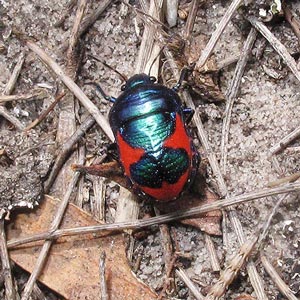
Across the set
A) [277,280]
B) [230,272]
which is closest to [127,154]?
[230,272]

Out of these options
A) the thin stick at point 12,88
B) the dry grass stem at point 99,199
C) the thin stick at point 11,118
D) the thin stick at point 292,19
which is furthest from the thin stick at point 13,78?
the thin stick at point 292,19

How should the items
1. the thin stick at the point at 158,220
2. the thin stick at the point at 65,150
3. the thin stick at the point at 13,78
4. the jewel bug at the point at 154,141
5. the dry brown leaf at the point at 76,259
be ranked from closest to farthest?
the jewel bug at the point at 154,141, the thin stick at the point at 158,220, the dry brown leaf at the point at 76,259, the thin stick at the point at 65,150, the thin stick at the point at 13,78

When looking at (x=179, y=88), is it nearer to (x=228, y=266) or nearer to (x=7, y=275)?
(x=228, y=266)

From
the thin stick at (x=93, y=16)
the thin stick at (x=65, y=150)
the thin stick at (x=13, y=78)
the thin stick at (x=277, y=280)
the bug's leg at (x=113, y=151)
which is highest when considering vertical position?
the thin stick at (x=93, y=16)

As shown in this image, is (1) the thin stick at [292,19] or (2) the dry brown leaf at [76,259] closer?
(2) the dry brown leaf at [76,259]

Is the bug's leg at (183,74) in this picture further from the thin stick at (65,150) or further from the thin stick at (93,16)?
the thin stick at (93,16)

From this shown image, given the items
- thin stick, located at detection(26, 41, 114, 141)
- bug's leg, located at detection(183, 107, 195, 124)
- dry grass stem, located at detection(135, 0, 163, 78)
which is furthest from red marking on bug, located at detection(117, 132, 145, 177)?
dry grass stem, located at detection(135, 0, 163, 78)
